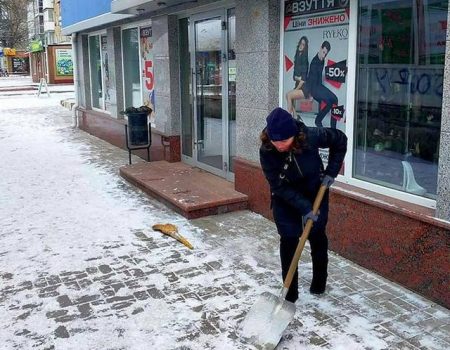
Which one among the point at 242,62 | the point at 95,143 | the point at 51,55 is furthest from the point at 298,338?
the point at 51,55

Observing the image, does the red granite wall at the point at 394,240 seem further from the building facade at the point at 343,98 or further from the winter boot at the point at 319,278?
the winter boot at the point at 319,278

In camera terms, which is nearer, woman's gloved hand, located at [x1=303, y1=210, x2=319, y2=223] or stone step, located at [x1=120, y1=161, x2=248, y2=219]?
woman's gloved hand, located at [x1=303, y1=210, x2=319, y2=223]

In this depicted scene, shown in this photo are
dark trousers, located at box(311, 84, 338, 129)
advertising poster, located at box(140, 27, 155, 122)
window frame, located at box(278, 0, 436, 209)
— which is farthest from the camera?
advertising poster, located at box(140, 27, 155, 122)

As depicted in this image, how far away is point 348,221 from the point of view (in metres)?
4.86

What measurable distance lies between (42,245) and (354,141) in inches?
129

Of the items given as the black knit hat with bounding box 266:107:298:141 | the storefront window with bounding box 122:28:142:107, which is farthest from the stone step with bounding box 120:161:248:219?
the black knit hat with bounding box 266:107:298:141

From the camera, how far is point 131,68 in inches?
425

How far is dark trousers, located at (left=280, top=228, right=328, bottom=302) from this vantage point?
4.00 meters

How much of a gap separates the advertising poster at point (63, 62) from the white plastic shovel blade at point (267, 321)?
37.6 metres

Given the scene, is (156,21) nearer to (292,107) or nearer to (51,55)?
(292,107)

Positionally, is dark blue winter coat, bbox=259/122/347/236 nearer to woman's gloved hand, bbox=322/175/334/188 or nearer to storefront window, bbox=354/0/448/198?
woman's gloved hand, bbox=322/175/334/188

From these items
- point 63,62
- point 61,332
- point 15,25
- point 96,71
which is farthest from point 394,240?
point 15,25

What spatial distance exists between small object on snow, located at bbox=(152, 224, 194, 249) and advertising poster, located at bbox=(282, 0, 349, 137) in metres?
1.67

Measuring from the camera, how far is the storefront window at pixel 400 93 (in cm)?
429
